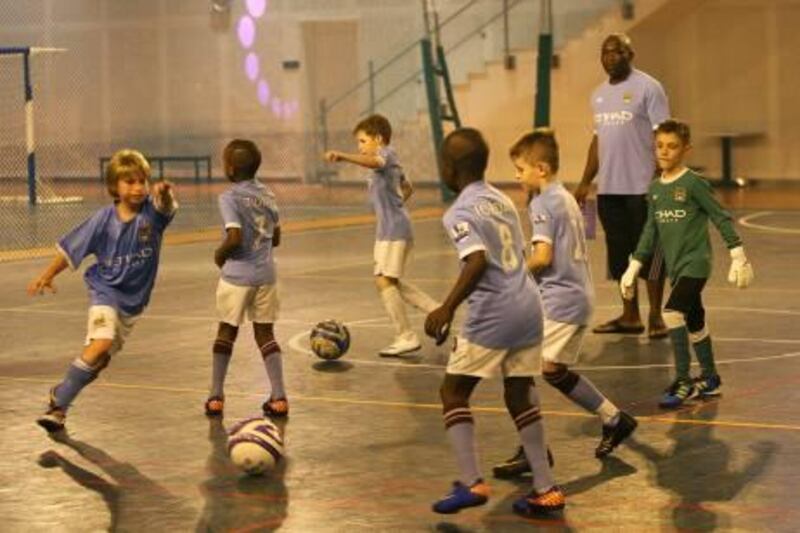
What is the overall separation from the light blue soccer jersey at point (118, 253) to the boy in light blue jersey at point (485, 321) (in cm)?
276

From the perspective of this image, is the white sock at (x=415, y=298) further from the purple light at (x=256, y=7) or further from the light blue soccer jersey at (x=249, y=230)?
the purple light at (x=256, y=7)

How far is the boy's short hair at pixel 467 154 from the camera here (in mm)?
7734

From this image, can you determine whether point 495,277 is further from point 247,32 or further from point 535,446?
point 247,32

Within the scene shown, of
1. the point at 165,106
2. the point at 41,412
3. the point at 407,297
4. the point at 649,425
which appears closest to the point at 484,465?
the point at 649,425

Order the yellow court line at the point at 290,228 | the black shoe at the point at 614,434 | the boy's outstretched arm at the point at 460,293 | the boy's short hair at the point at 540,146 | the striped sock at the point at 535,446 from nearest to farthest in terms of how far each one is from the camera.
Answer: the boy's outstretched arm at the point at 460,293 → the striped sock at the point at 535,446 → the boy's short hair at the point at 540,146 → the black shoe at the point at 614,434 → the yellow court line at the point at 290,228

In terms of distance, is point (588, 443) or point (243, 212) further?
point (243, 212)

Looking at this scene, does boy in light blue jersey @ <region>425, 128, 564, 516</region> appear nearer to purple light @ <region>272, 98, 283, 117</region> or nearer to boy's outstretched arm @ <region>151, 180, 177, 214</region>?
boy's outstretched arm @ <region>151, 180, 177, 214</region>

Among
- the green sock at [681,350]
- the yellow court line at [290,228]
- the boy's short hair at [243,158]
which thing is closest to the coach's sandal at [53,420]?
the boy's short hair at [243,158]

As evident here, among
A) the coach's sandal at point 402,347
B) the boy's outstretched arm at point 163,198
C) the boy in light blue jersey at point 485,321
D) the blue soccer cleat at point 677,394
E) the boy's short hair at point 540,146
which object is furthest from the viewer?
the coach's sandal at point 402,347

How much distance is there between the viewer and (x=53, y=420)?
9.80 m

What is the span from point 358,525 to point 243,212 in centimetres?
338

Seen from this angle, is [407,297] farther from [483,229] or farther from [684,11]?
[684,11]

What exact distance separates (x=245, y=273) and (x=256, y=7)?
104ft

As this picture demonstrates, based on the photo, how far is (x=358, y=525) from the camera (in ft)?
24.6
